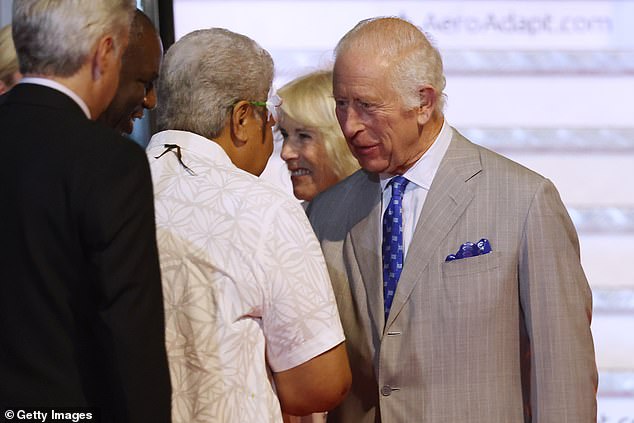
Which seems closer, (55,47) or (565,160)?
(55,47)

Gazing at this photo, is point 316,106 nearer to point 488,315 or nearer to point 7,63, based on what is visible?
point 7,63

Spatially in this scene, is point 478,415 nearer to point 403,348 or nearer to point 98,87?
point 403,348

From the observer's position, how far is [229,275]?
79.2 inches

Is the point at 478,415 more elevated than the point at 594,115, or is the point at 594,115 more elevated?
the point at 594,115

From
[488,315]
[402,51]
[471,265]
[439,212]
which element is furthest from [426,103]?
[488,315]

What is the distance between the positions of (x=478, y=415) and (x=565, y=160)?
184 centimetres

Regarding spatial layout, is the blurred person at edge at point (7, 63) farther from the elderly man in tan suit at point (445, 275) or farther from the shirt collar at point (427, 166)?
the shirt collar at point (427, 166)

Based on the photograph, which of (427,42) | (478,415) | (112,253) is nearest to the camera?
(112,253)

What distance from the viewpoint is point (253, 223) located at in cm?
203

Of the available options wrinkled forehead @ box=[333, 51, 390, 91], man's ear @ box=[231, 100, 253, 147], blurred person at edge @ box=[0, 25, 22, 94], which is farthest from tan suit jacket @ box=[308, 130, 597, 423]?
blurred person at edge @ box=[0, 25, 22, 94]

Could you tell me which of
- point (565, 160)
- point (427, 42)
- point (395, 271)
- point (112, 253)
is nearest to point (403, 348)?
point (395, 271)

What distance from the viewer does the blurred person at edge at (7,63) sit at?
109 inches

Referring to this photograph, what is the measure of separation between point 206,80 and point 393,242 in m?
0.64

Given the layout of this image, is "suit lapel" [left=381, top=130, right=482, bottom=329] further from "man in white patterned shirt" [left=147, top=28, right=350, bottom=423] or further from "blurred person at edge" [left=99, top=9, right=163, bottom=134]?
"blurred person at edge" [left=99, top=9, right=163, bottom=134]
